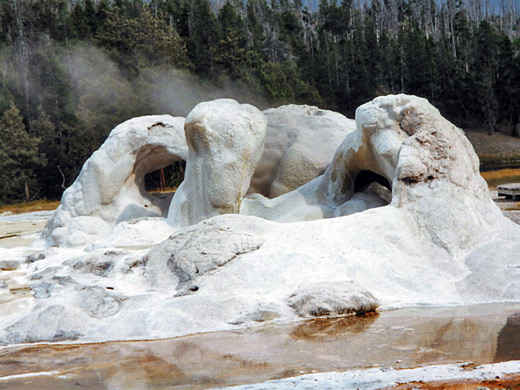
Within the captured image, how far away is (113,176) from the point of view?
9.44 m

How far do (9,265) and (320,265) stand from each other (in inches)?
142

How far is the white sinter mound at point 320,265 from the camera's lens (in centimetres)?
457

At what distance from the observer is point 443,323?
418 centimetres

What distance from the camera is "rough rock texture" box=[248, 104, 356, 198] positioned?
8914 millimetres

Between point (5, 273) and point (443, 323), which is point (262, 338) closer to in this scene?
point (443, 323)

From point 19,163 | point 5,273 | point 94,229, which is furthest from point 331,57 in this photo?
point 5,273

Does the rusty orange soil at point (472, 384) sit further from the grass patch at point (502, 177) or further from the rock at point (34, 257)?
the grass patch at point (502, 177)

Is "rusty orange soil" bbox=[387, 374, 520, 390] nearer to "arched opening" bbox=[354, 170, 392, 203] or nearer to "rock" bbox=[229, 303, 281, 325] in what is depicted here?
"rock" bbox=[229, 303, 281, 325]

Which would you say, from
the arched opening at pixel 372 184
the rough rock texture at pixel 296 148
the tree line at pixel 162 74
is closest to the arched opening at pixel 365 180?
the arched opening at pixel 372 184

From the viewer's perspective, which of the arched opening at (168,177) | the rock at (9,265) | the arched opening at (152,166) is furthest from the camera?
the arched opening at (168,177)

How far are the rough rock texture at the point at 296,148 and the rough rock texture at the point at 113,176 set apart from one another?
3.94 feet

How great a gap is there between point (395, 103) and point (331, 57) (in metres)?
35.4

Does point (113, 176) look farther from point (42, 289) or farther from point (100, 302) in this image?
point (100, 302)

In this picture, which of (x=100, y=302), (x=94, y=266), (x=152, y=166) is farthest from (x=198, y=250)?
(x=152, y=166)
